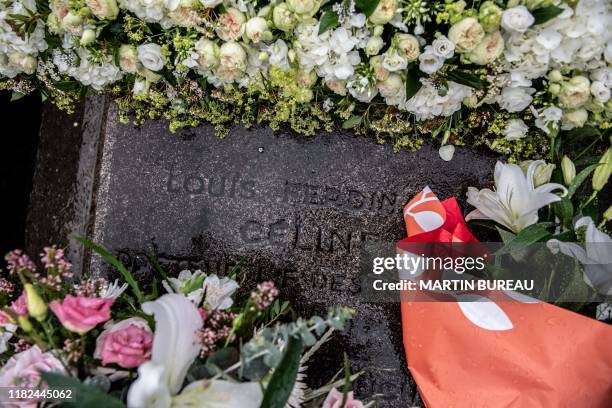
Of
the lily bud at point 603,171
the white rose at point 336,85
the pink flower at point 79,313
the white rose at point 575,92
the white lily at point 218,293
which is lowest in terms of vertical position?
the pink flower at point 79,313

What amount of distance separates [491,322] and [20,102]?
6.90 feet

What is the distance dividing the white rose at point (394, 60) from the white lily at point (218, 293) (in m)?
0.71

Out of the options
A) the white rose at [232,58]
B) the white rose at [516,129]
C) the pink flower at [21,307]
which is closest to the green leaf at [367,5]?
the white rose at [232,58]

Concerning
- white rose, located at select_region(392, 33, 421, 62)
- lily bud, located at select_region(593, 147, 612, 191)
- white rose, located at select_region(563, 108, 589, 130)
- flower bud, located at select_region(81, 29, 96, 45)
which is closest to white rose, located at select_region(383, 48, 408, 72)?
white rose, located at select_region(392, 33, 421, 62)

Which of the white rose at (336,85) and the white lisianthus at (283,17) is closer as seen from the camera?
the white lisianthus at (283,17)

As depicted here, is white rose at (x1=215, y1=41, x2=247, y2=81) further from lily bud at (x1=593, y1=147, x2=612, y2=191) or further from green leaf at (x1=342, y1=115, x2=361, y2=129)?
lily bud at (x1=593, y1=147, x2=612, y2=191)

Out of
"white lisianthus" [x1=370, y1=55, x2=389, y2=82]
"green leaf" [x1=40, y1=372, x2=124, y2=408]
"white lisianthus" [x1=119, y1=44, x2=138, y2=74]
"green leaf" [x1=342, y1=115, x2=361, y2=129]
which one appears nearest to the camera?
"green leaf" [x1=40, y1=372, x2=124, y2=408]

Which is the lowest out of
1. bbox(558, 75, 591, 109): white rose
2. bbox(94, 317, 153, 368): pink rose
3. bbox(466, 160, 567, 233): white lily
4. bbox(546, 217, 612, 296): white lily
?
bbox(94, 317, 153, 368): pink rose

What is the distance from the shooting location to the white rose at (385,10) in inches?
51.2

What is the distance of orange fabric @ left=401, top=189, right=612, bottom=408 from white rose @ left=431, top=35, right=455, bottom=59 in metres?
0.63

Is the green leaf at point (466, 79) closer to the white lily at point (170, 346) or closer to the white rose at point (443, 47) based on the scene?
the white rose at point (443, 47)

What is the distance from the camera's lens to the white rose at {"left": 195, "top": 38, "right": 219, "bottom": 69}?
144 centimetres

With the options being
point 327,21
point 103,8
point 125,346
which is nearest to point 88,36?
point 103,8

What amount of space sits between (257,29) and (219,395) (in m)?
0.90
